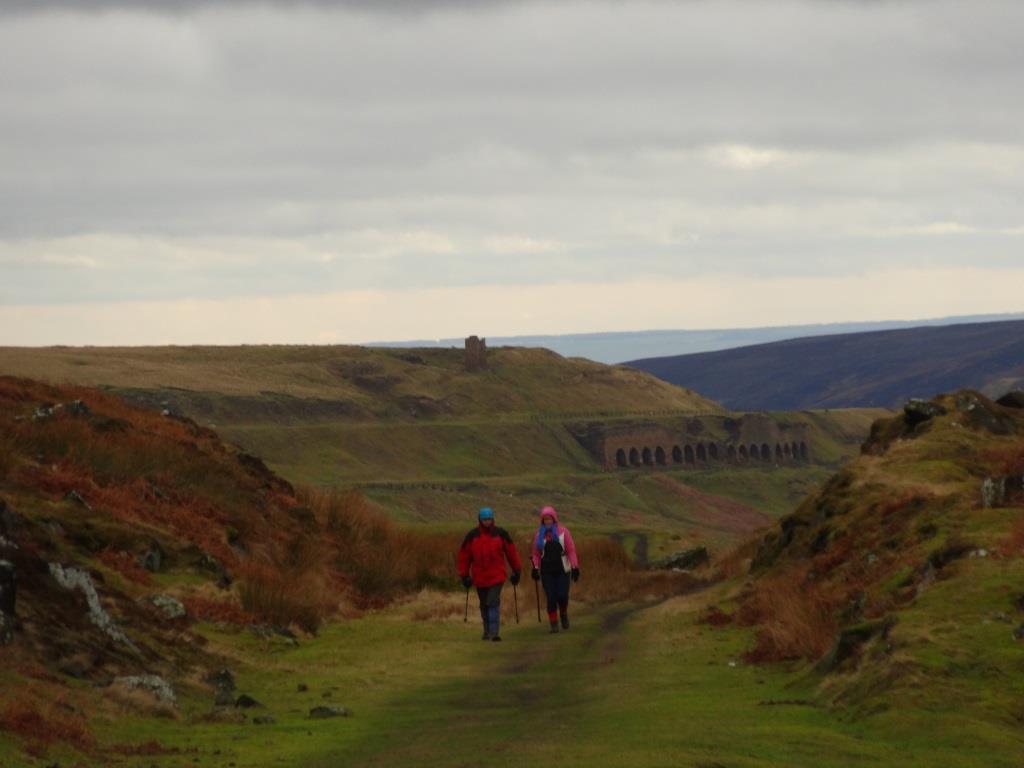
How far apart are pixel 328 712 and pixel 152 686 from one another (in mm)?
2014

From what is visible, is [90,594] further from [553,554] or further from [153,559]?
[153,559]

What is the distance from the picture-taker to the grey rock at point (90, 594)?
21578 millimetres

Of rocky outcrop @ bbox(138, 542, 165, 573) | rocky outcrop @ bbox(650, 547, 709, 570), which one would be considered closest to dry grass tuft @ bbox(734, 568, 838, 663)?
rocky outcrop @ bbox(138, 542, 165, 573)

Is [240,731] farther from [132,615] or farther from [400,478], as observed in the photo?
[400,478]

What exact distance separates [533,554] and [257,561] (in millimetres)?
10540

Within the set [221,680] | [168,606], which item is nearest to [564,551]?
[168,606]

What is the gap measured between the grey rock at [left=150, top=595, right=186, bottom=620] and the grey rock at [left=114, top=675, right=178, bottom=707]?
21.6 feet

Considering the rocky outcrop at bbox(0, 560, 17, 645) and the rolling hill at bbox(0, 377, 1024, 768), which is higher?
the rocky outcrop at bbox(0, 560, 17, 645)

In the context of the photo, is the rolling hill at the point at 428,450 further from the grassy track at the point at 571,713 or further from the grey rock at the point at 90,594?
the grey rock at the point at 90,594

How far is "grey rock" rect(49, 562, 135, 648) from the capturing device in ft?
70.8

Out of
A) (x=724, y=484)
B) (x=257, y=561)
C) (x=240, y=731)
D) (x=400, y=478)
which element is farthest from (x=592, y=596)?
(x=724, y=484)

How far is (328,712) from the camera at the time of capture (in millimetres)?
19469

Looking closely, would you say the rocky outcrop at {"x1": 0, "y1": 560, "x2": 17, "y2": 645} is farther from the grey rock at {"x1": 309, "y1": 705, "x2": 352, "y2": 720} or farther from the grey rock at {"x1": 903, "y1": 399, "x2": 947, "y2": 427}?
the grey rock at {"x1": 903, "y1": 399, "x2": 947, "y2": 427}

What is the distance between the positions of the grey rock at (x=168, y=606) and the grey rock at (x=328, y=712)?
716 cm
